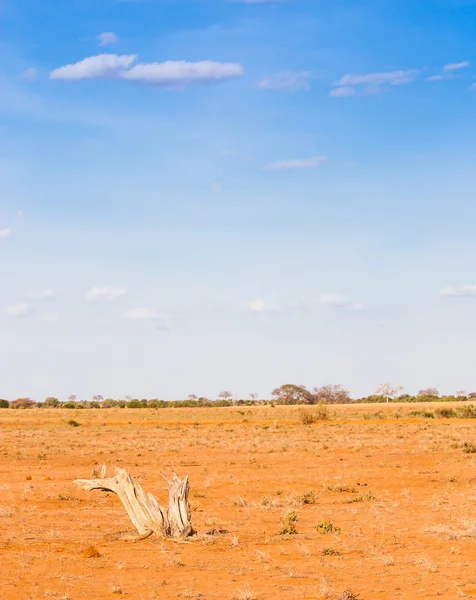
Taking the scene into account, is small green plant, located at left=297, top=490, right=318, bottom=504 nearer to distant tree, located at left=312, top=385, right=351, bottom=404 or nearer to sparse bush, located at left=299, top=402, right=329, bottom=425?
sparse bush, located at left=299, top=402, right=329, bottom=425

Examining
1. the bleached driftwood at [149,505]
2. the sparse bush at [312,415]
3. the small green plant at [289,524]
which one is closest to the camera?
the bleached driftwood at [149,505]

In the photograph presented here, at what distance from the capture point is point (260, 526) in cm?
1709

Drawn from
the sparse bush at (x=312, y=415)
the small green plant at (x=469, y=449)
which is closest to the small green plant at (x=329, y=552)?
the small green plant at (x=469, y=449)

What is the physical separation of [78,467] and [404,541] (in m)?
16.2

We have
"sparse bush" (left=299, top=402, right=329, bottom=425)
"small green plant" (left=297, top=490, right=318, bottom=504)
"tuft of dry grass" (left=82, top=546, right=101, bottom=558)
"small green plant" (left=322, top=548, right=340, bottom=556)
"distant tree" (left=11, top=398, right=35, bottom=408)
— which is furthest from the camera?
"distant tree" (left=11, top=398, right=35, bottom=408)

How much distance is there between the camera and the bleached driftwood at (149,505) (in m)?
14.9

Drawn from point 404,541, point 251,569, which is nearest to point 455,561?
point 404,541

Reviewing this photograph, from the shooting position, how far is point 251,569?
12.9 meters

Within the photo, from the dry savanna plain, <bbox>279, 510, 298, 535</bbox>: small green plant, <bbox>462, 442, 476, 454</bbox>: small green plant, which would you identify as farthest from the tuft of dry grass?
<bbox>462, 442, 476, 454</bbox>: small green plant

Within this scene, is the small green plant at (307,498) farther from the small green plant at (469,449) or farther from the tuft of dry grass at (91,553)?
the small green plant at (469,449)

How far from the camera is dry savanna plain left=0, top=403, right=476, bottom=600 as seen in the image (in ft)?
38.7

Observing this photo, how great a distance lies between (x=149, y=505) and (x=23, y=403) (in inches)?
4251

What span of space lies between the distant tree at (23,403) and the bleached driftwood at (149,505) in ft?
335

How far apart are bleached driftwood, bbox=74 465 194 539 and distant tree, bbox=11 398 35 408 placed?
102212 mm
